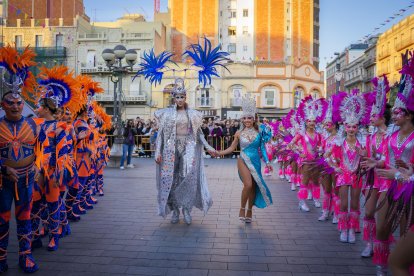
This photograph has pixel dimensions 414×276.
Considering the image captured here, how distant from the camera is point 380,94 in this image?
5.45 m

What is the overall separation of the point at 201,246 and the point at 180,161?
1.95m

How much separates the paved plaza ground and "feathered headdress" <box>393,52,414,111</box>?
2.08 m

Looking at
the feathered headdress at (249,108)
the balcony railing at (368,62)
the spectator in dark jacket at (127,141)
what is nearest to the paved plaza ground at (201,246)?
the feathered headdress at (249,108)

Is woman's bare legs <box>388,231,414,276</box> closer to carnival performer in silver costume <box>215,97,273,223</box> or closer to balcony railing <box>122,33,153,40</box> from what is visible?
carnival performer in silver costume <box>215,97,273,223</box>

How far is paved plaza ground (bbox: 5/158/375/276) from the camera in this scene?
15.3 feet

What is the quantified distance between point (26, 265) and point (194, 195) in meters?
3.13

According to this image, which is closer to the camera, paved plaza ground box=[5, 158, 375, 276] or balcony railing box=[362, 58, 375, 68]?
paved plaza ground box=[5, 158, 375, 276]

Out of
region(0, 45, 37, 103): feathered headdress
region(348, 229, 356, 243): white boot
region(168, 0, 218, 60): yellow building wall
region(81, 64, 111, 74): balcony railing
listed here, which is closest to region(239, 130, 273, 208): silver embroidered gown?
region(348, 229, 356, 243): white boot

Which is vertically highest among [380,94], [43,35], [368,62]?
[368,62]

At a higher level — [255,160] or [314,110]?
[314,110]

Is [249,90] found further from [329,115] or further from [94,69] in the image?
[329,115]

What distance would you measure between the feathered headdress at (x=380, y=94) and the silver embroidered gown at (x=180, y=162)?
284 centimetres

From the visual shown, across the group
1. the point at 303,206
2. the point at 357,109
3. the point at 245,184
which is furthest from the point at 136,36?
the point at 357,109

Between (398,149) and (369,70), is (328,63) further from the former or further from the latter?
(398,149)
